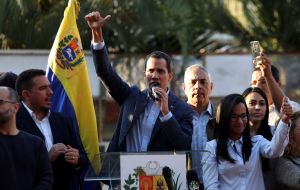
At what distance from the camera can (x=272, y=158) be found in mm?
7324

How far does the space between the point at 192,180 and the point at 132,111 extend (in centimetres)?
90

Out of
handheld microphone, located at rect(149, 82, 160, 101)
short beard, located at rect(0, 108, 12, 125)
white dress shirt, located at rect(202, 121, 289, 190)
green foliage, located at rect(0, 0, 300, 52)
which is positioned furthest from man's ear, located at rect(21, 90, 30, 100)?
green foliage, located at rect(0, 0, 300, 52)

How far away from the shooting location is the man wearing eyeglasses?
20.7 feet

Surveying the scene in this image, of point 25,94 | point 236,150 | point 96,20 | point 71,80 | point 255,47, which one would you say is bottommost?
point 236,150

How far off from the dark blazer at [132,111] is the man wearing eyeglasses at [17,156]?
0.84m

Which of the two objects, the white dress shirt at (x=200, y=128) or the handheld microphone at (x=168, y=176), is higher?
the white dress shirt at (x=200, y=128)

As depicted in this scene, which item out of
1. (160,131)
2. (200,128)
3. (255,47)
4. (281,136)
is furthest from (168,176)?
(255,47)

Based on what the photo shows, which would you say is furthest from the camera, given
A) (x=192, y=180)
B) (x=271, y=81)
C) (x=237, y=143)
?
(x=271, y=81)

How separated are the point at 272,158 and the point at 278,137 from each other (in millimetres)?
315

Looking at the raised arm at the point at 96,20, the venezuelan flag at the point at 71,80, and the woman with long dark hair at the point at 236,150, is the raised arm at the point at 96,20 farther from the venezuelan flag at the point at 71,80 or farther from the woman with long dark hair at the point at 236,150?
→ the woman with long dark hair at the point at 236,150

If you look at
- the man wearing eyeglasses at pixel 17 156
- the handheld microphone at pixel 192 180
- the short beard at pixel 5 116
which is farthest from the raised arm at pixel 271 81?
the short beard at pixel 5 116

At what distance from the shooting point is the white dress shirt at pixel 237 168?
7051 millimetres

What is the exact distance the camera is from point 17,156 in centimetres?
639

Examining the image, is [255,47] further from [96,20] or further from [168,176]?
[168,176]
